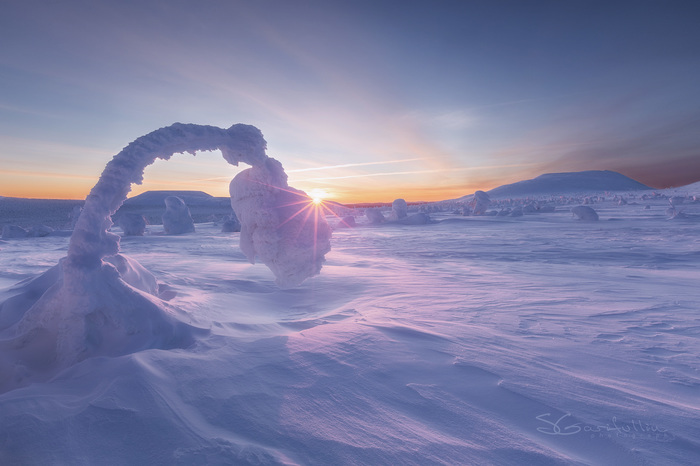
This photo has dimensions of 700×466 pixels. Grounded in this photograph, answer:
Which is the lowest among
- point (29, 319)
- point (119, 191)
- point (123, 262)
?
point (29, 319)

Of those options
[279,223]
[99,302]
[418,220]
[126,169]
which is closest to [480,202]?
[418,220]

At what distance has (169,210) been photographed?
55.5 ft

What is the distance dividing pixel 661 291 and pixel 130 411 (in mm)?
6187

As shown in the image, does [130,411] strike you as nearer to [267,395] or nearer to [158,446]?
[158,446]

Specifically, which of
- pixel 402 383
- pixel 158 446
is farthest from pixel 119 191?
pixel 402 383

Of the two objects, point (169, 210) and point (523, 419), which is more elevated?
point (169, 210)

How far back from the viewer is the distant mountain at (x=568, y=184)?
9244 cm

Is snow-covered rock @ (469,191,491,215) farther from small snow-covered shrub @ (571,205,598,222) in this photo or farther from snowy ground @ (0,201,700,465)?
snowy ground @ (0,201,700,465)

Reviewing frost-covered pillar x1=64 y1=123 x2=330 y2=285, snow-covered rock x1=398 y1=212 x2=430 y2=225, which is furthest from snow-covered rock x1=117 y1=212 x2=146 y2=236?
snow-covered rock x1=398 y1=212 x2=430 y2=225

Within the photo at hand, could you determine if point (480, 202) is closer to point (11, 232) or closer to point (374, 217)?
point (374, 217)

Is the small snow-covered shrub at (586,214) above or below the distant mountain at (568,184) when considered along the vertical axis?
below

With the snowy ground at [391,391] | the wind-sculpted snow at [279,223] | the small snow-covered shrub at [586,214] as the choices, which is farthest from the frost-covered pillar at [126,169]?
the small snow-covered shrub at [586,214]

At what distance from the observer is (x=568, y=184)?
9850 cm

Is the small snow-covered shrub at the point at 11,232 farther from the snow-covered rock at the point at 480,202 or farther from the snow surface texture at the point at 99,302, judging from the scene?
the snow-covered rock at the point at 480,202
